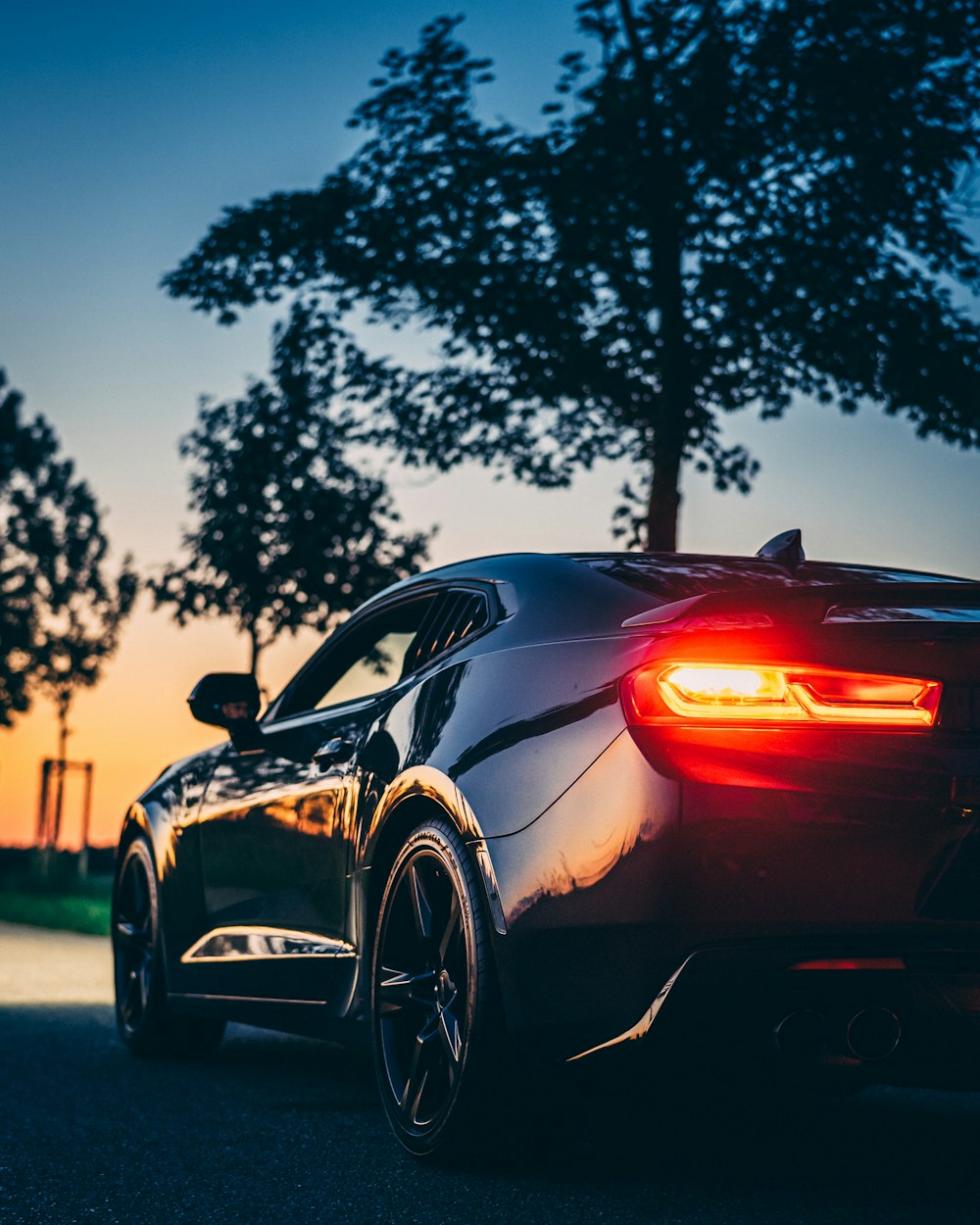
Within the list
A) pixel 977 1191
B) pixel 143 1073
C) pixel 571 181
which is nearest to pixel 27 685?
pixel 571 181

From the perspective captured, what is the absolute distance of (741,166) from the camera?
1633 cm

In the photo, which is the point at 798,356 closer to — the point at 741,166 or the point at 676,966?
the point at 741,166

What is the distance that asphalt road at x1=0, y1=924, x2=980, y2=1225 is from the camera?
3.64 m

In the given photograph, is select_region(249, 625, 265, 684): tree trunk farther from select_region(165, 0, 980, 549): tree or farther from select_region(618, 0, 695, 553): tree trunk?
select_region(618, 0, 695, 553): tree trunk

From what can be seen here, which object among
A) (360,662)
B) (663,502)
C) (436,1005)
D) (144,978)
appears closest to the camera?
(436,1005)

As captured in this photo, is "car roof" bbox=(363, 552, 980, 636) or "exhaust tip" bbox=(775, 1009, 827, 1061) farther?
"car roof" bbox=(363, 552, 980, 636)

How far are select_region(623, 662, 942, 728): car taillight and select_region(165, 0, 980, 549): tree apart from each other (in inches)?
456

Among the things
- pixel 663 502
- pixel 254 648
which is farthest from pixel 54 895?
pixel 663 502

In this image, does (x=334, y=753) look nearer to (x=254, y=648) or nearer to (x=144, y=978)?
(x=144, y=978)

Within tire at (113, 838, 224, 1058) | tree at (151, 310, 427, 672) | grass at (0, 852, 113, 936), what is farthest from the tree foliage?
tire at (113, 838, 224, 1058)

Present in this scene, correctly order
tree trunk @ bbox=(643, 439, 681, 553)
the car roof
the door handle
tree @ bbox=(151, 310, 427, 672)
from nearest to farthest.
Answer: the car roof → the door handle → tree trunk @ bbox=(643, 439, 681, 553) → tree @ bbox=(151, 310, 427, 672)

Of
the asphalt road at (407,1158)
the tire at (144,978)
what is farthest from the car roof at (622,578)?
the tire at (144,978)

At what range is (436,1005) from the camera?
4.08m

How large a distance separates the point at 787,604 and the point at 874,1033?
2.85 ft
